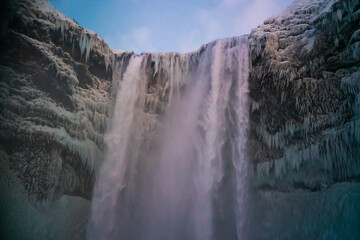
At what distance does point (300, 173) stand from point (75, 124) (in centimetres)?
628

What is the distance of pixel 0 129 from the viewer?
7.14 m

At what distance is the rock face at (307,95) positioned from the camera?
273 inches

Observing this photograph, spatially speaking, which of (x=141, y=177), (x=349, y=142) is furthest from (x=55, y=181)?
(x=349, y=142)

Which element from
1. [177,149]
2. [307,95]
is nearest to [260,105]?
[307,95]

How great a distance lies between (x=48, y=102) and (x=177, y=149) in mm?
4274

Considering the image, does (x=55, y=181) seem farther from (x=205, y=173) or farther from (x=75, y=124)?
(x=205, y=173)

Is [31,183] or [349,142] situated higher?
[349,142]

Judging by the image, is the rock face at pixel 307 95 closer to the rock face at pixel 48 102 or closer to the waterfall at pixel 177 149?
the waterfall at pixel 177 149

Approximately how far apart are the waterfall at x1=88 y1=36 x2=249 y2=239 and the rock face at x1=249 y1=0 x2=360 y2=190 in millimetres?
621

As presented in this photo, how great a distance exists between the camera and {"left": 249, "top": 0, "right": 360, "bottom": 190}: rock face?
6.92m

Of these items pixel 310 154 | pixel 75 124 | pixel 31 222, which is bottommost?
pixel 31 222

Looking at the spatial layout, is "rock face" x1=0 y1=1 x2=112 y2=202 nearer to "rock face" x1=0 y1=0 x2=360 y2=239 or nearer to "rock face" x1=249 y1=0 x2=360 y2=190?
"rock face" x1=0 y1=0 x2=360 y2=239

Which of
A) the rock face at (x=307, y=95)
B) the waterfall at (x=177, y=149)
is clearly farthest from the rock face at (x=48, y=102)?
the rock face at (x=307, y=95)

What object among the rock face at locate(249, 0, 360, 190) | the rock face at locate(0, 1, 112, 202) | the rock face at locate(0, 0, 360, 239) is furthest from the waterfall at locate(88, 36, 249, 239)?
the rock face at locate(0, 1, 112, 202)
